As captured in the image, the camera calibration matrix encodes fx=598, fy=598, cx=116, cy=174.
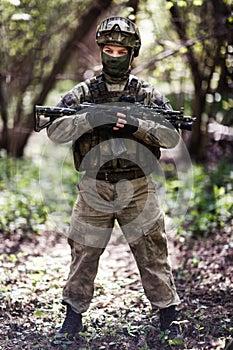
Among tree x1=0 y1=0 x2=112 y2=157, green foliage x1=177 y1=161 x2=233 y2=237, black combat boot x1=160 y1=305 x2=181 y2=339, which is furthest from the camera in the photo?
tree x1=0 y1=0 x2=112 y2=157

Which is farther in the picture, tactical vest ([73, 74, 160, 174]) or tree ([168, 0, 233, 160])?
tree ([168, 0, 233, 160])

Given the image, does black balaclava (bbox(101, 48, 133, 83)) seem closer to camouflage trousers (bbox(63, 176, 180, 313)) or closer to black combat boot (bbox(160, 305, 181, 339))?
camouflage trousers (bbox(63, 176, 180, 313))

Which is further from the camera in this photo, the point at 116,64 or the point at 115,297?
the point at 115,297

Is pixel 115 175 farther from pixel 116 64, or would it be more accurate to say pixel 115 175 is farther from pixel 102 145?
pixel 116 64

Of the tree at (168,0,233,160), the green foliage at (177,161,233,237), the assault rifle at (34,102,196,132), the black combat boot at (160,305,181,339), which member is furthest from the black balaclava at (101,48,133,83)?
the tree at (168,0,233,160)

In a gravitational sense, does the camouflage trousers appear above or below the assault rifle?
below

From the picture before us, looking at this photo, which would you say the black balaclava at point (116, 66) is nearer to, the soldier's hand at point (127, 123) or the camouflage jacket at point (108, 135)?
the camouflage jacket at point (108, 135)

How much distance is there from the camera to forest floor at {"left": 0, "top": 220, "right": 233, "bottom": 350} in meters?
3.91

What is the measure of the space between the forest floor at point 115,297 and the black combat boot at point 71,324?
0.06m

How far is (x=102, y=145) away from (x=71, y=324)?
1211mm

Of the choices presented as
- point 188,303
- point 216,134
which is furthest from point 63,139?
point 216,134

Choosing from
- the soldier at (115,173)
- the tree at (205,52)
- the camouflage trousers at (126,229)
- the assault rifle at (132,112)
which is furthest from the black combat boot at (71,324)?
the tree at (205,52)

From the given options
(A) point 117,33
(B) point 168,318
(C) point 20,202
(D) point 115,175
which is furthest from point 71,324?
(C) point 20,202

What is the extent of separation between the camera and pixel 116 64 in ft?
12.2
